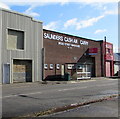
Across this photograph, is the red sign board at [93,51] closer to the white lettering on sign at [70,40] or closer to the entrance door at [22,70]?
the white lettering on sign at [70,40]

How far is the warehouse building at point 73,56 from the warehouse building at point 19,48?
2.15 metres

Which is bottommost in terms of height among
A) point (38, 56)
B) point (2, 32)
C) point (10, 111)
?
point (10, 111)

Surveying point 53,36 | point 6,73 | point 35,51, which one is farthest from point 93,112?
point 53,36

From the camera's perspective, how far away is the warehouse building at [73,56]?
33344 mm

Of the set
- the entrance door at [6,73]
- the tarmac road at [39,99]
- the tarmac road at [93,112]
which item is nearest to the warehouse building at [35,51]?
the entrance door at [6,73]

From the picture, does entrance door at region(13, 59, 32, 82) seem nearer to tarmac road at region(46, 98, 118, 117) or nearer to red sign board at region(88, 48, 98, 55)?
red sign board at region(88, 48, 98, 55)

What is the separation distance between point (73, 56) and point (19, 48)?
12.2 m

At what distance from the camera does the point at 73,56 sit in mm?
38406

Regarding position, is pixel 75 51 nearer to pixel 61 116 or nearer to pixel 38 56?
pixel 38 56

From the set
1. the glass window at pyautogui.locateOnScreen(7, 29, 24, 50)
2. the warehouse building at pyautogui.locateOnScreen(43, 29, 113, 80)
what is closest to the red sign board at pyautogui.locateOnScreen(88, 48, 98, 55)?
the warehouse building at pyautogui.locateOnScreen(43, 29, 113, 80)

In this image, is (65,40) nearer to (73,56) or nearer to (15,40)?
(73,56)

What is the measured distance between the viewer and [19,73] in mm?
28641

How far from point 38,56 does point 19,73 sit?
353 centimetres

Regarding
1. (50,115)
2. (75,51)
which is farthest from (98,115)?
(75,51)
